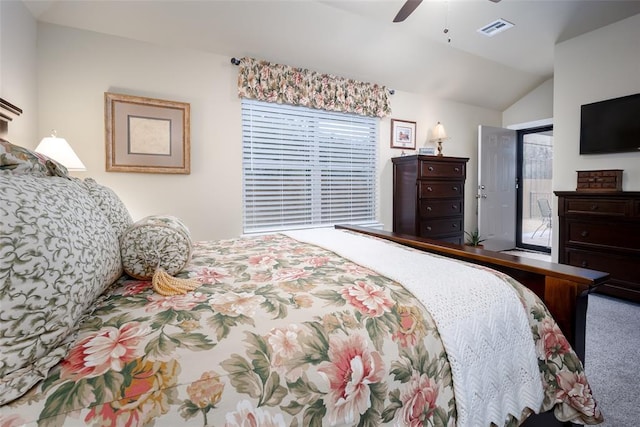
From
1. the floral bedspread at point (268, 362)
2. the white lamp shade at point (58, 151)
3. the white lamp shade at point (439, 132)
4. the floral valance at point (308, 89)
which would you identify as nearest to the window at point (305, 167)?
the floral valance at point (308, 89)

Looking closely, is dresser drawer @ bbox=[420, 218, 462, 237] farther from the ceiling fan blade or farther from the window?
the ceiling fan blade

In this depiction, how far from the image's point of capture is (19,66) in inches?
83.5

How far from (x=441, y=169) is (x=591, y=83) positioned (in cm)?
175

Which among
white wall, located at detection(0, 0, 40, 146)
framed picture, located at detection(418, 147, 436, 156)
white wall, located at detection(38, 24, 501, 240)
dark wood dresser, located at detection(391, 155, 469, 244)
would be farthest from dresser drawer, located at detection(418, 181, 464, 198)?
white wall, located at detection(0, 0, 40, 146)

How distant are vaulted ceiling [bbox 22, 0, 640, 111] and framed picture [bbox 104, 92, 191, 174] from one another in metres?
0.59

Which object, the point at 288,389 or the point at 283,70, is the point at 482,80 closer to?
the point at 283,70

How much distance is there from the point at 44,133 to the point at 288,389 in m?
3.01

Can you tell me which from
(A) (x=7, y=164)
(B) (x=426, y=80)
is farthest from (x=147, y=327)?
(B) (x=426, y=80)

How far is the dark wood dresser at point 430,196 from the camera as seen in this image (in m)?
3.62

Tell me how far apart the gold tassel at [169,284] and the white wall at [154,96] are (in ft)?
6.99

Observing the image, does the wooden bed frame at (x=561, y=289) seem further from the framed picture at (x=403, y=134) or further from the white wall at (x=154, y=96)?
the framed picture at (x=403, y=134)

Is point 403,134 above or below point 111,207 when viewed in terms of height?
above

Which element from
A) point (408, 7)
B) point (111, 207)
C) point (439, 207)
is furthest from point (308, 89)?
point (111, 207)

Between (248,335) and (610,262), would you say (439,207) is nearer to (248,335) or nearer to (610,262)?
(610,262)
